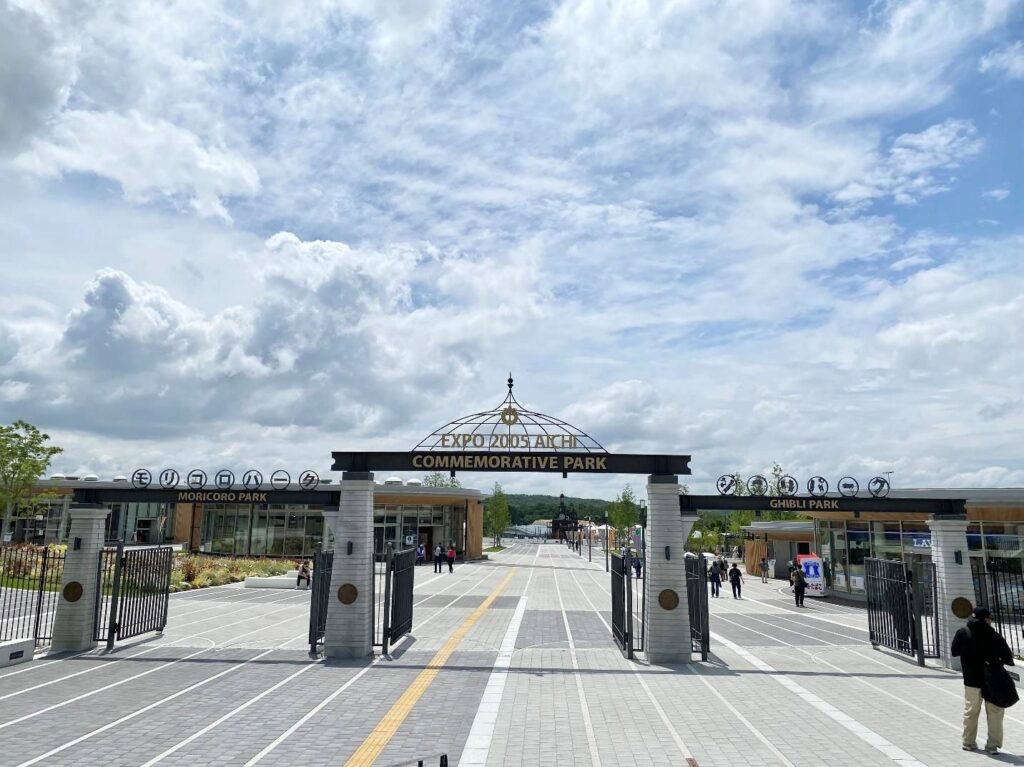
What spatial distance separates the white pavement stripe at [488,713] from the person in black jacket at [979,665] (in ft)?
20.8

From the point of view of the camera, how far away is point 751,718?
10.6 m

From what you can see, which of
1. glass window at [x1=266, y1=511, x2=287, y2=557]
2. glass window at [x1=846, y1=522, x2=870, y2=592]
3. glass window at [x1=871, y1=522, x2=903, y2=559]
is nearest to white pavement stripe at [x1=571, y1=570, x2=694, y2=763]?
glass window at [x1=871, y1=522, x2=903, y2=559]

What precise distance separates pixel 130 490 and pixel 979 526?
2779 cm

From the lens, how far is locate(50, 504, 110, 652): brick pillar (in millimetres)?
15305

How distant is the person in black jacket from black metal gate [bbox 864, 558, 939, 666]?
6.10 metres

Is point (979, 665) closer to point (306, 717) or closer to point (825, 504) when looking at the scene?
point (825, 504)

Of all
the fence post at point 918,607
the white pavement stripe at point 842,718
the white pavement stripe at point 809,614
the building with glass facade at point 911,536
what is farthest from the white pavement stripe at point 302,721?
the building with glass facade at point 911,536

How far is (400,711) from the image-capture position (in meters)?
10.7

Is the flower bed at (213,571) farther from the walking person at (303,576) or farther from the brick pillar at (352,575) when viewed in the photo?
the brick pillar at (352,575)

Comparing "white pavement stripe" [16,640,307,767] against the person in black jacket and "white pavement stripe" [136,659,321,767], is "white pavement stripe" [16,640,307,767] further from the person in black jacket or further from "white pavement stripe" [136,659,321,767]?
the person in black jacket

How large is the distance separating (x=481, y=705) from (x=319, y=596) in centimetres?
599

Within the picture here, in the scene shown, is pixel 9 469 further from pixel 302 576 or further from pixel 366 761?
pixel 366 761

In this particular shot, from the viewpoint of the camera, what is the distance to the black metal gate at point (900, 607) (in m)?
15.2

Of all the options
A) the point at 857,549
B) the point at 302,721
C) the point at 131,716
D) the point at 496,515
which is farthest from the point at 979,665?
the point at 496,515
